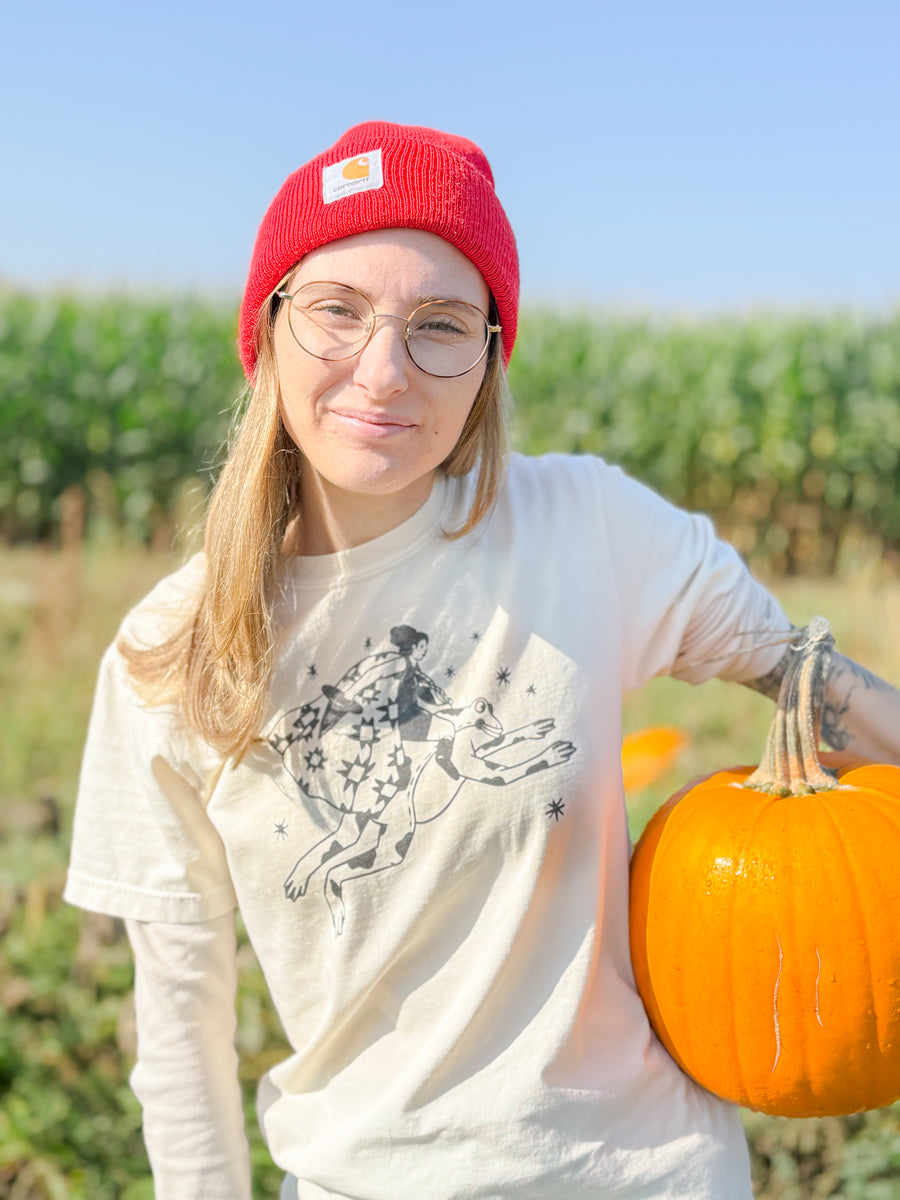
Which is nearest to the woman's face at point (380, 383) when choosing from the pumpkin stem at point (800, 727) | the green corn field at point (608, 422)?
the pumpkin stem at point (800, 727)

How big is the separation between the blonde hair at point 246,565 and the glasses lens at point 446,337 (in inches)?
4.3

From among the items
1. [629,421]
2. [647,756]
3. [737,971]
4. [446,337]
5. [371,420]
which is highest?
[446,337]

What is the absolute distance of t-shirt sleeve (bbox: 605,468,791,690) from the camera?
158 centimetres

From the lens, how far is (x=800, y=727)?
1.54 metres

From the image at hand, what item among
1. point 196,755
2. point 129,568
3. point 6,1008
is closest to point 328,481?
point 196,755

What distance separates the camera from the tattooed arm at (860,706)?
167 centimetres

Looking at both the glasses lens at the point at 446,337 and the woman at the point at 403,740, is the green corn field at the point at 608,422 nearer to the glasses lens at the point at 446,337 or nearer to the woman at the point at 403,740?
the woman at the point at 403,740

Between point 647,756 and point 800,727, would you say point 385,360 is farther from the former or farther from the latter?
point 647,756

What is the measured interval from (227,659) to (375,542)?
276mm

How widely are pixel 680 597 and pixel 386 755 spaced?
19.4 inches

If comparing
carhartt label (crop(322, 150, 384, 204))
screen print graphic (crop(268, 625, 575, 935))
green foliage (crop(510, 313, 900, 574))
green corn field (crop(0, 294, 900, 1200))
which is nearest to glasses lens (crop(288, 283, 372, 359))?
carhartt label (crop(322, 150, 384, 204))

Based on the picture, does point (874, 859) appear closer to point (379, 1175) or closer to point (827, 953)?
point (827, 953)

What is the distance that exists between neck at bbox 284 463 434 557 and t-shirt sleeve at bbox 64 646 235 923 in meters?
0.35

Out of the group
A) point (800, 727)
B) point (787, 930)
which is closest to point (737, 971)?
point (787, 930)
